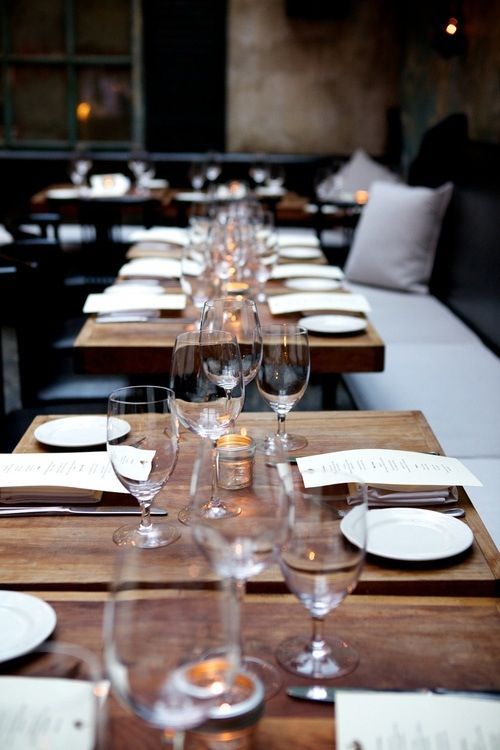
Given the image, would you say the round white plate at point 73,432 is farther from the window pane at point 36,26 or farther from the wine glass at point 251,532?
the window pane at point 36,26

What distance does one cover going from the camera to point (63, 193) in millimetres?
5441

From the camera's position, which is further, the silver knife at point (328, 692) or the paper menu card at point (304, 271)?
the paper menu card at point (304, 271)

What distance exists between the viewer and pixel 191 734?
820 mm

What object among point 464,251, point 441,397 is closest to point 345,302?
point 441,397

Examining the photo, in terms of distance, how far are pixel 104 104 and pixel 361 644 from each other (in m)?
7.25

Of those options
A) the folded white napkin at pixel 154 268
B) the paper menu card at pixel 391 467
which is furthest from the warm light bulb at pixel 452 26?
the paper menu card at pixel 391 467

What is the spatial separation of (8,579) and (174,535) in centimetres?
23

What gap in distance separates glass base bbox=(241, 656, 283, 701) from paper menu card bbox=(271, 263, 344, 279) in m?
2.30

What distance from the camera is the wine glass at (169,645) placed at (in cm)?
72

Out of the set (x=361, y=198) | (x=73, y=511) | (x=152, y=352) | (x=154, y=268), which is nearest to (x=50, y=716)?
(x=73, y=511)

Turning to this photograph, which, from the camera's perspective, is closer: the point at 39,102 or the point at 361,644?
the point at 361,644

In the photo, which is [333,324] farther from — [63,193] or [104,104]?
[104,104]

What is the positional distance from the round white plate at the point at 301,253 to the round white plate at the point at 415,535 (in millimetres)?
2409

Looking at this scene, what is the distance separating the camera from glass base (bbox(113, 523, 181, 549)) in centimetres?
126
